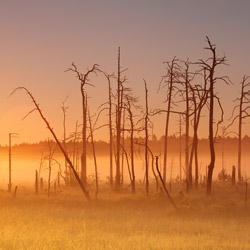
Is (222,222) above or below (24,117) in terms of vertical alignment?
below

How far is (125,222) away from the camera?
24.0 meters

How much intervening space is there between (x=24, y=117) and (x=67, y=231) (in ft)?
33.8

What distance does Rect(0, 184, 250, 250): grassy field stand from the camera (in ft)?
58.2

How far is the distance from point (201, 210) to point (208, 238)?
1003 cm

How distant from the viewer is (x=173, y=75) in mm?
39625

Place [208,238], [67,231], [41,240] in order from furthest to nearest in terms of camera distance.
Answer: [67,231] < [208,238] < [41,240]

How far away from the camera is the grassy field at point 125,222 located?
17734 millimetres

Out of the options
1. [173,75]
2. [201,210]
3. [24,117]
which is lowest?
[201,210]

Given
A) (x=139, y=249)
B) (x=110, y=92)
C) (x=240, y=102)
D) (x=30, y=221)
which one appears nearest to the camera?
(x=139, y=249)

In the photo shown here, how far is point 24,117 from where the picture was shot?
1167 inches

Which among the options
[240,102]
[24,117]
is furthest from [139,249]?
[240,102]

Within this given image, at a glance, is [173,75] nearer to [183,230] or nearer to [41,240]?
[183,230]

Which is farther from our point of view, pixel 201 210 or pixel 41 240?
pixel 201 210

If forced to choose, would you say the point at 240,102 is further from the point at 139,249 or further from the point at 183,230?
the point at 139,249
